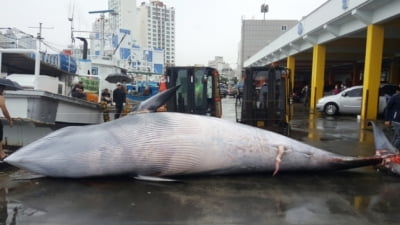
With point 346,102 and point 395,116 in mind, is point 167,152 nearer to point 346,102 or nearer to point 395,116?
point 395,116

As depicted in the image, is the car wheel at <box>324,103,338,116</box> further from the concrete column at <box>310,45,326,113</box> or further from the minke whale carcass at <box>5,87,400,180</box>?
the minke whale carcass at <box>5,87,400,180</box>

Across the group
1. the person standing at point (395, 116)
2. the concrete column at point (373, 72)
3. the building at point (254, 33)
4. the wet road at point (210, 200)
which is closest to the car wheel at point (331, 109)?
the concrete column at point (373, 72)

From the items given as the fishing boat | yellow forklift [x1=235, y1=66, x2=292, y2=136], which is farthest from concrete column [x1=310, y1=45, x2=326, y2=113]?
the fishing boat

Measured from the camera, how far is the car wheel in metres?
20.8

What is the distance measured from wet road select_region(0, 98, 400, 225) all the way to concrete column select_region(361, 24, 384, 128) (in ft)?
33.8

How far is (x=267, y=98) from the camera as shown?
1222 centimetres

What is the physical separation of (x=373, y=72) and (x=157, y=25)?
53796 mm

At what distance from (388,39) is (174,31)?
52.4 metres

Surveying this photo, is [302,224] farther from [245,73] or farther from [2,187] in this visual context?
[245,73]

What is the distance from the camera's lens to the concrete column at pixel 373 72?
650 inches

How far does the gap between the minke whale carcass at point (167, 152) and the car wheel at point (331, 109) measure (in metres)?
14.2

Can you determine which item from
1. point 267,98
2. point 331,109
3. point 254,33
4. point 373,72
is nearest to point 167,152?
point 267,98

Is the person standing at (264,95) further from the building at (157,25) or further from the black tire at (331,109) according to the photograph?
the building at (157,25)

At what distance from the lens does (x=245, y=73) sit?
12594 millimetres
